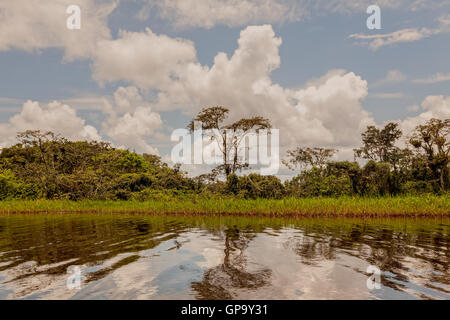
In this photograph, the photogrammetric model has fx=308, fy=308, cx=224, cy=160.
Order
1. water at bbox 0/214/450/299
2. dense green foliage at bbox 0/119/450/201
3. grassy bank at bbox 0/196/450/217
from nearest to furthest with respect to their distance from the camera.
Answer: water at bbox 0/214/450/299, grassy bank at bbox 0/196/450/217, dense green foliage at bbox 0/119/450/201

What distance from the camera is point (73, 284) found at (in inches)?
203

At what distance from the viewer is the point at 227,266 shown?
6301 mm

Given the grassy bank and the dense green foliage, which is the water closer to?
the grassy bank

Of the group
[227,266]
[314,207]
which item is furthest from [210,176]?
[227,266]

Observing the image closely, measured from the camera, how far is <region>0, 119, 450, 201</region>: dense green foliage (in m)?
24.0

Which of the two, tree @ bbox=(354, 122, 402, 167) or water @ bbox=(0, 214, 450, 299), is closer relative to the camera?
water @ bbox=(0, 214, 450, 299)

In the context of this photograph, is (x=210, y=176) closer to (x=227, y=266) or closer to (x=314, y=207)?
(x=314, y=207)

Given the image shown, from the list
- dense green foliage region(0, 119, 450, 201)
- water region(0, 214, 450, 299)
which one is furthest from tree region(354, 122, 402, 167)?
water region(0, 214, 450, 299)

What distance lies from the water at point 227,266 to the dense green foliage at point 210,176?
14.2 meters

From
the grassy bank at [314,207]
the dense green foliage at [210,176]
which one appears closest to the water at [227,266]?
the grassy bank at [314,207]

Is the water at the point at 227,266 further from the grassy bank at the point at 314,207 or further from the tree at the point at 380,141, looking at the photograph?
the tree at the point at 380,141

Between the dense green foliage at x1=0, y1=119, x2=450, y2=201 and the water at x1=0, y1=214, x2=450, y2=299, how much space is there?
14.2m

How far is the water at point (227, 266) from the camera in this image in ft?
15.6

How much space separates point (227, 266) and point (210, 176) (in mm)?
Result: 20785
